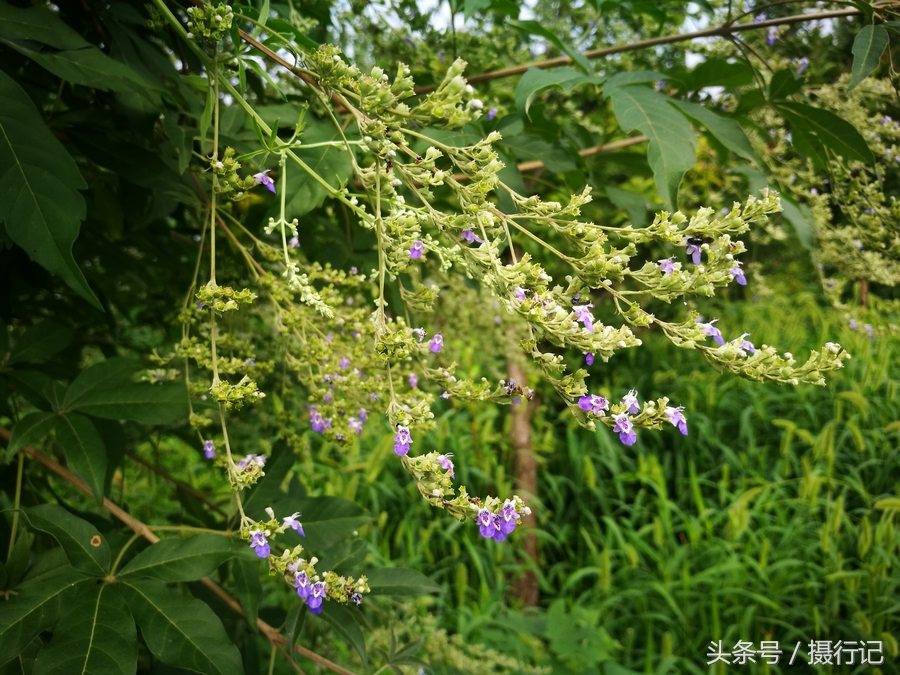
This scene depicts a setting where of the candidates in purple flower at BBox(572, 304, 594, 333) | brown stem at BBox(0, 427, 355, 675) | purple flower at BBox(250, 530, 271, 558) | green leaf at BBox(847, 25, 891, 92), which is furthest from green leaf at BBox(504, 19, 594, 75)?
brown stem at BBox(0, 427, 355, 675)

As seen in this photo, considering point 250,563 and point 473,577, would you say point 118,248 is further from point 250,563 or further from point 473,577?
point 473,577

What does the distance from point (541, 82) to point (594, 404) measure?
2.13 feet

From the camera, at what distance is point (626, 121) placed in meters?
1.17

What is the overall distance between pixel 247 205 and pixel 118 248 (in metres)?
0.40

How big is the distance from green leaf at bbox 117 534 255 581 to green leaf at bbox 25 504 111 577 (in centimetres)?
4

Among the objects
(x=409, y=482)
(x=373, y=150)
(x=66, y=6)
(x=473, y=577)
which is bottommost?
(x=473, y=577)

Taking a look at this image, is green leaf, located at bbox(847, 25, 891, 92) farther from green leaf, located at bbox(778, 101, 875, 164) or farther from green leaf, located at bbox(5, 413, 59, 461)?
green leaf, located at bbox(5, 413, 59, 461)

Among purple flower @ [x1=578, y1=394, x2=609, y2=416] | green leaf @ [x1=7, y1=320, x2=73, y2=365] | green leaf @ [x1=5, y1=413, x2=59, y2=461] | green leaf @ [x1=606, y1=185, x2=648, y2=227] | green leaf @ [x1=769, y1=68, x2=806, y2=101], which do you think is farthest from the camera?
green leaf @ [x1=606, y1=185, x2=648, y2=227]

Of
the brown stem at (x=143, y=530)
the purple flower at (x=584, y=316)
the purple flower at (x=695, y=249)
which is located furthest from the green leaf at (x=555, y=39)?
the brown stem at (x=143, y=530)

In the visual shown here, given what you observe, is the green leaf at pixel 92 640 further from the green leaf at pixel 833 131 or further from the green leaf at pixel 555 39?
the green leaf at pixel 833 131

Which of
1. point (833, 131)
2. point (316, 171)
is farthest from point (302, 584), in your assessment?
point (833, 131)

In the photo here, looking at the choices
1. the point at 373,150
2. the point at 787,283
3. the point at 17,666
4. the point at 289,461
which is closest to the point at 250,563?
the point at 289,461

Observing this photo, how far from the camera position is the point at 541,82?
1.21 metres

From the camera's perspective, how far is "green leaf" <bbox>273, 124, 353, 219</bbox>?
1103mm
